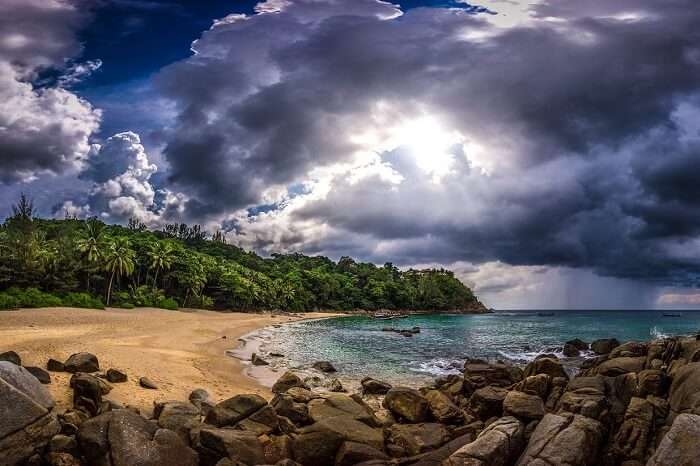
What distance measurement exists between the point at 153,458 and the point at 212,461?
1393 millimetres

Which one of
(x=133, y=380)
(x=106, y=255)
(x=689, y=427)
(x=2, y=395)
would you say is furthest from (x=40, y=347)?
(x=106, y=255)

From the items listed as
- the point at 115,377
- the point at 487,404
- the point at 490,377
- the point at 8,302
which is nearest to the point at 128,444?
the point at 115,377

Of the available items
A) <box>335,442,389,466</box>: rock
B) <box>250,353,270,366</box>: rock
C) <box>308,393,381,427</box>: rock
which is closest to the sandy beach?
<box>250,353,270,366</box>: rock

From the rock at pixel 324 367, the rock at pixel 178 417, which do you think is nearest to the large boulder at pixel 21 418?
the rock at pixel 178 417

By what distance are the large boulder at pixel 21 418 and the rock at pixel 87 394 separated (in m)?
2.28

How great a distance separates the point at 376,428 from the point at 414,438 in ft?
4.13

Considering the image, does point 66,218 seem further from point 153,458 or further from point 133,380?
point 153,458

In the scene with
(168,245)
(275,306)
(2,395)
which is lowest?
(275,306)

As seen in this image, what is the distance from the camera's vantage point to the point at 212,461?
10711 mm

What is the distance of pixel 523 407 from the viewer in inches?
477

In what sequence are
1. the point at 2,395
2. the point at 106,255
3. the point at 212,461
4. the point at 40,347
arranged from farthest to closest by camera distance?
the point at 106,255 < the point at 40,347 < the point at 212,461 < the point at 2,395

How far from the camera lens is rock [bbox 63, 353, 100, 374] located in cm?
1655

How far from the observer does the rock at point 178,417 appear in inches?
464

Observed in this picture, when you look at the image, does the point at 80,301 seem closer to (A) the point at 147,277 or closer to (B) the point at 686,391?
(A) the point at 147,277
